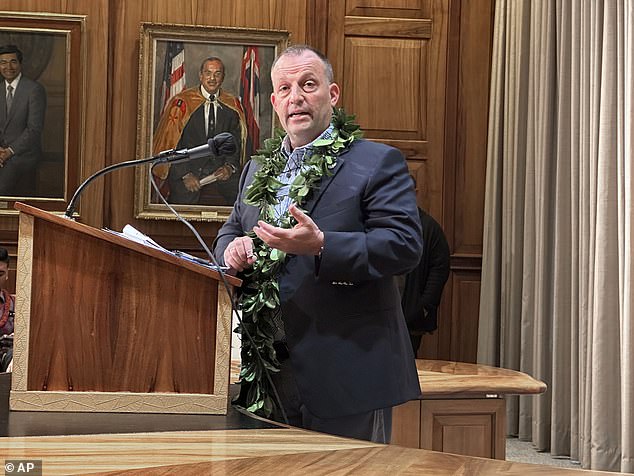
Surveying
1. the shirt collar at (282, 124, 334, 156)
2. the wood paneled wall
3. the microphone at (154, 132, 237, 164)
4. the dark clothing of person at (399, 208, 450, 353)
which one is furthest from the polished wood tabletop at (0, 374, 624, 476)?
the wood paneled wall

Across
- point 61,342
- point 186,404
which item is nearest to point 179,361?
point 186,404

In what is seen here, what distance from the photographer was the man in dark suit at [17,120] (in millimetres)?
7645

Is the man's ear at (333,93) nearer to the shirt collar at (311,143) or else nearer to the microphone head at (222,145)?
the shirt collar at (311,143)

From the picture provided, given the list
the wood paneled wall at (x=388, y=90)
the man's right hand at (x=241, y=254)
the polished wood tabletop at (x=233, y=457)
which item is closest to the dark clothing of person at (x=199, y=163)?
the wood paneled wall at (x=388, y=90)

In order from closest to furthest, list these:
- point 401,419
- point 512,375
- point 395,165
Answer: point 395,165
point 401,419
point 512,375

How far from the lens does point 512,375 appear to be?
14.7 ft

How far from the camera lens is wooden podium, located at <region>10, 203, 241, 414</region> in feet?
7.36

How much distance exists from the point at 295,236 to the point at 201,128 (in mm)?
5576

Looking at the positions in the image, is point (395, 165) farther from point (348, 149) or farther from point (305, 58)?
point (305, 58)

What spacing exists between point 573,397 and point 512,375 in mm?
1923

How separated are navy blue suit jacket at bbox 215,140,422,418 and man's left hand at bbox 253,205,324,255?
6 centimetres

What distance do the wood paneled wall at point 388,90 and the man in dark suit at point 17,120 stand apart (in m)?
0.35

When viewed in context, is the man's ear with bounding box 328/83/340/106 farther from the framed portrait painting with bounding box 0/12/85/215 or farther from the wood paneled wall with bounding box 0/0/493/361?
the framed portrait painting with bounding box 0/12/85/215

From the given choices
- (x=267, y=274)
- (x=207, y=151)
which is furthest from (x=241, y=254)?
(x=207, y=151)
